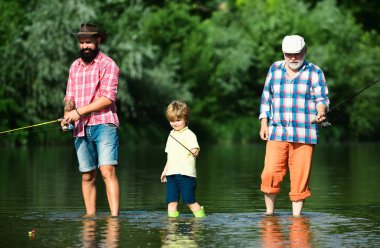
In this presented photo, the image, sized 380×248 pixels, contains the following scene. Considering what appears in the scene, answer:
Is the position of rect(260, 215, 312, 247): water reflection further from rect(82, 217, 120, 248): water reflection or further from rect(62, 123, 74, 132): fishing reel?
rect(62, 123, 74, 132): fishing reel

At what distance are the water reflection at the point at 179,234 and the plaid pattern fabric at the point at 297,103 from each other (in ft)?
4.25

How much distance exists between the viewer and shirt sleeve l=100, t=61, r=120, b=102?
1170 cm

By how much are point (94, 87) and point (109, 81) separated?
6.3 inches

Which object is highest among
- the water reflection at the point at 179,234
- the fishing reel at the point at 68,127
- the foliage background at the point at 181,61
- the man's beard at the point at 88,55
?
the foliage background at the point at 181,61

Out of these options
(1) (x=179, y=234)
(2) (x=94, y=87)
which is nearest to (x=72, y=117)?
(2) (x=94, y=87)

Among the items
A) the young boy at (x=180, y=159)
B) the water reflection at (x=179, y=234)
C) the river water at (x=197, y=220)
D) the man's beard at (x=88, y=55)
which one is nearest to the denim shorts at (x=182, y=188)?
the young boy at (x=180, y=159)

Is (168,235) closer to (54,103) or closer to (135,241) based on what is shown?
(135,241)

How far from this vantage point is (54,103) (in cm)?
4228

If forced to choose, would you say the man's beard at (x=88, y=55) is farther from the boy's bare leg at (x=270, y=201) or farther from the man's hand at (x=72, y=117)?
the boy's bare leg at (x=270, y=201)

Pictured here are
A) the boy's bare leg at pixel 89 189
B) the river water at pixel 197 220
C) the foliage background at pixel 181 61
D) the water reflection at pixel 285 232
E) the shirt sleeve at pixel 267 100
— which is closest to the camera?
the water reflection at pixel 285 232

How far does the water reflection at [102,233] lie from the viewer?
9.54 metres

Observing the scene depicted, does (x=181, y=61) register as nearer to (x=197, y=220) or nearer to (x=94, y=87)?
(x=94, y=87)

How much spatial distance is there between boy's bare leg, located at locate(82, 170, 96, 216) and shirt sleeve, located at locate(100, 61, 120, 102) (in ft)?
2.74

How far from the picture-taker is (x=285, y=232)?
408 inches
